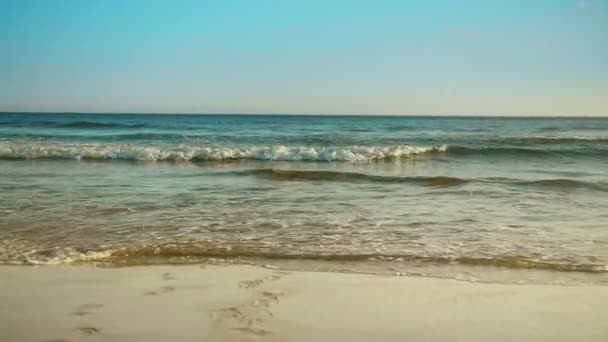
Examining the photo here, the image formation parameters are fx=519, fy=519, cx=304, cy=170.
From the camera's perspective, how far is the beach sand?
3.51 m

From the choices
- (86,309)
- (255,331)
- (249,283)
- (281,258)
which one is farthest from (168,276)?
(255,331)

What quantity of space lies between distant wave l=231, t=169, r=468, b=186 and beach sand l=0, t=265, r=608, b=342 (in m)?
7.60

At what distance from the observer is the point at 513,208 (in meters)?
8.58

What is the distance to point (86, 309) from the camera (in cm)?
388

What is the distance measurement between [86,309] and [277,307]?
1.43 m

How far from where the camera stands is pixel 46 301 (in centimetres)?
406

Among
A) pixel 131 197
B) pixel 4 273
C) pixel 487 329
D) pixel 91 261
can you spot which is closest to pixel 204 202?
pixel 131 197

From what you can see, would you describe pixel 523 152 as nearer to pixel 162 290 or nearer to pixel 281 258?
pixel 281 258

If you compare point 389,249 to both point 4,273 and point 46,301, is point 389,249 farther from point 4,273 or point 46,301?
point 4,273

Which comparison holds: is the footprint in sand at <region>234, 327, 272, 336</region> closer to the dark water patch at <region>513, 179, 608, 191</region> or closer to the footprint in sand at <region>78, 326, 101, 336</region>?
the footprint in sand at <region>78, 326, 101, 336</region>

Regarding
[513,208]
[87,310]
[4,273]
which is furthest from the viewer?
[513,208]

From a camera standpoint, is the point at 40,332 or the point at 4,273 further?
the point at 4,273

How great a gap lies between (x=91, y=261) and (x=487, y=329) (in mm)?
3843

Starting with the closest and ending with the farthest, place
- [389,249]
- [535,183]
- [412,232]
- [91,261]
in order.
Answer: [91,261] → [389,249] → [412,232] → [535,183]
